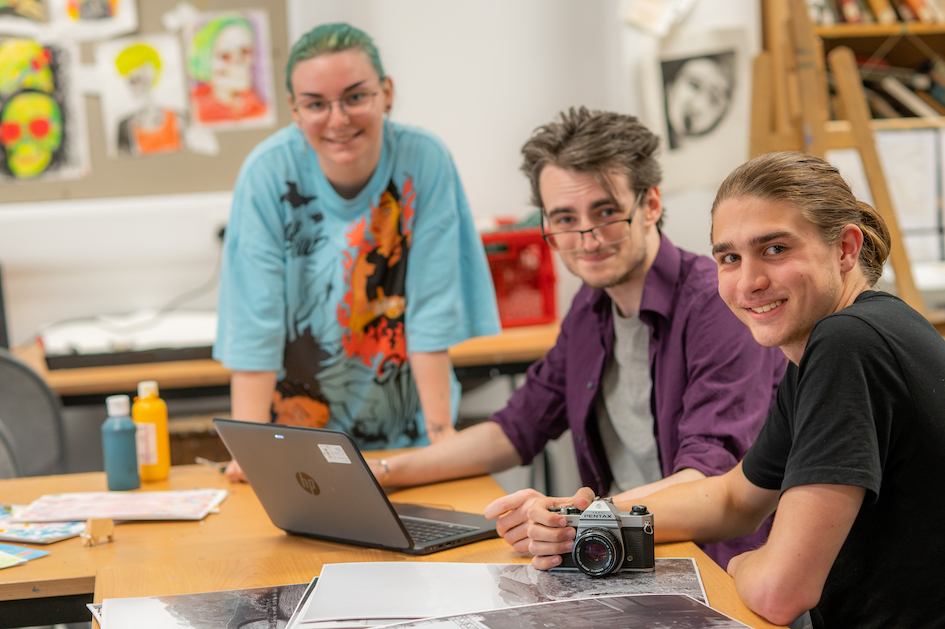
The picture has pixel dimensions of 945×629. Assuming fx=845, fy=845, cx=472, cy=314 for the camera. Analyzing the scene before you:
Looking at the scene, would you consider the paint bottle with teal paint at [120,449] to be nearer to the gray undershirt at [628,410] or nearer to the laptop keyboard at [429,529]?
the laptop keyboard at [429,529]

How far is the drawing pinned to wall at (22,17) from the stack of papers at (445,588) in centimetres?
268

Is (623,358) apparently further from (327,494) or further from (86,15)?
(86,15)

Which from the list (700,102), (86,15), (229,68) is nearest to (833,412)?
(700,102)

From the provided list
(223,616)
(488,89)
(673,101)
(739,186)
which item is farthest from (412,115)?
(223,616)

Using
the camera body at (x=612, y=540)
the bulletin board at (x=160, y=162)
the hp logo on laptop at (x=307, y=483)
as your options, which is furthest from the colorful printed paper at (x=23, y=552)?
the bulletin board at (x=160, y=162)

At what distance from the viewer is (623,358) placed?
1583mm

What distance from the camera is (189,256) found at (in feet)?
10.0

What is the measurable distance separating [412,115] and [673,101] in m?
0.95

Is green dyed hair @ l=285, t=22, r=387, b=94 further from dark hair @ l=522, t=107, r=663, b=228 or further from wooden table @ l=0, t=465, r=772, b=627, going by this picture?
wooden table @ l=0, t=465, r=772, b=627

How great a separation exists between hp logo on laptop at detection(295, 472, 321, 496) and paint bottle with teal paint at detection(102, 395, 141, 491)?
0.52 m

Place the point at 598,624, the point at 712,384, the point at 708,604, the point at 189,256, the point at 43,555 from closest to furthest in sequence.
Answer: the point at 598,624
the point at 708,604
the point at 43,555
the point at 712,384
the point at 189,256

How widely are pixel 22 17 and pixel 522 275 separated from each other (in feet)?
6.44

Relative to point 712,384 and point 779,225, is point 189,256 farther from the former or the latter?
point 779,225

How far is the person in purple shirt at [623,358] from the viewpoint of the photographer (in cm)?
135
